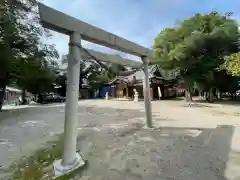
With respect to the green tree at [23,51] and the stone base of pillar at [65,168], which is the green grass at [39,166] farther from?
the green tree at [23,51]

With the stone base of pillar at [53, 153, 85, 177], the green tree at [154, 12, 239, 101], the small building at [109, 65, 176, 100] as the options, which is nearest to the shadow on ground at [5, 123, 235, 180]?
the stone base of pillar at [53, 153, 85, 177]

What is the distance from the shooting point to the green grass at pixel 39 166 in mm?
4102

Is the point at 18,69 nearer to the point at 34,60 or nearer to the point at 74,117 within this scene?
the point at 34,60

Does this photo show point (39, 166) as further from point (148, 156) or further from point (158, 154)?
point (158, 154)

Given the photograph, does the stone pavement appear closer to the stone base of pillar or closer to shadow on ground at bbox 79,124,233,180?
shadow on ground at bbox 79,124,233,180

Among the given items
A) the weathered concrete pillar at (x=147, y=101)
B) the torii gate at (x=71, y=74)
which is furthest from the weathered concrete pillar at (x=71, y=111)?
the weathered concrete pillar at (x=147, y=101)

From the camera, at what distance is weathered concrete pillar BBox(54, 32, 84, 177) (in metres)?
4.11

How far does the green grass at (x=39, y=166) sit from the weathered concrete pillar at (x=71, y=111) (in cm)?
17

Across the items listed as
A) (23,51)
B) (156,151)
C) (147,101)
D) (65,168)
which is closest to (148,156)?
(156,151)

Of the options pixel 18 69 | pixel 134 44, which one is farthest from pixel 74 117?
pixel 18 69

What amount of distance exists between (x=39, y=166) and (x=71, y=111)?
136cm

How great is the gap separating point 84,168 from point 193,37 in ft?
50.1

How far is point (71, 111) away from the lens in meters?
4.11

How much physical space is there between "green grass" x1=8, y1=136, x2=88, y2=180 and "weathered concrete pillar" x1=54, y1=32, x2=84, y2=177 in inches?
6.9
